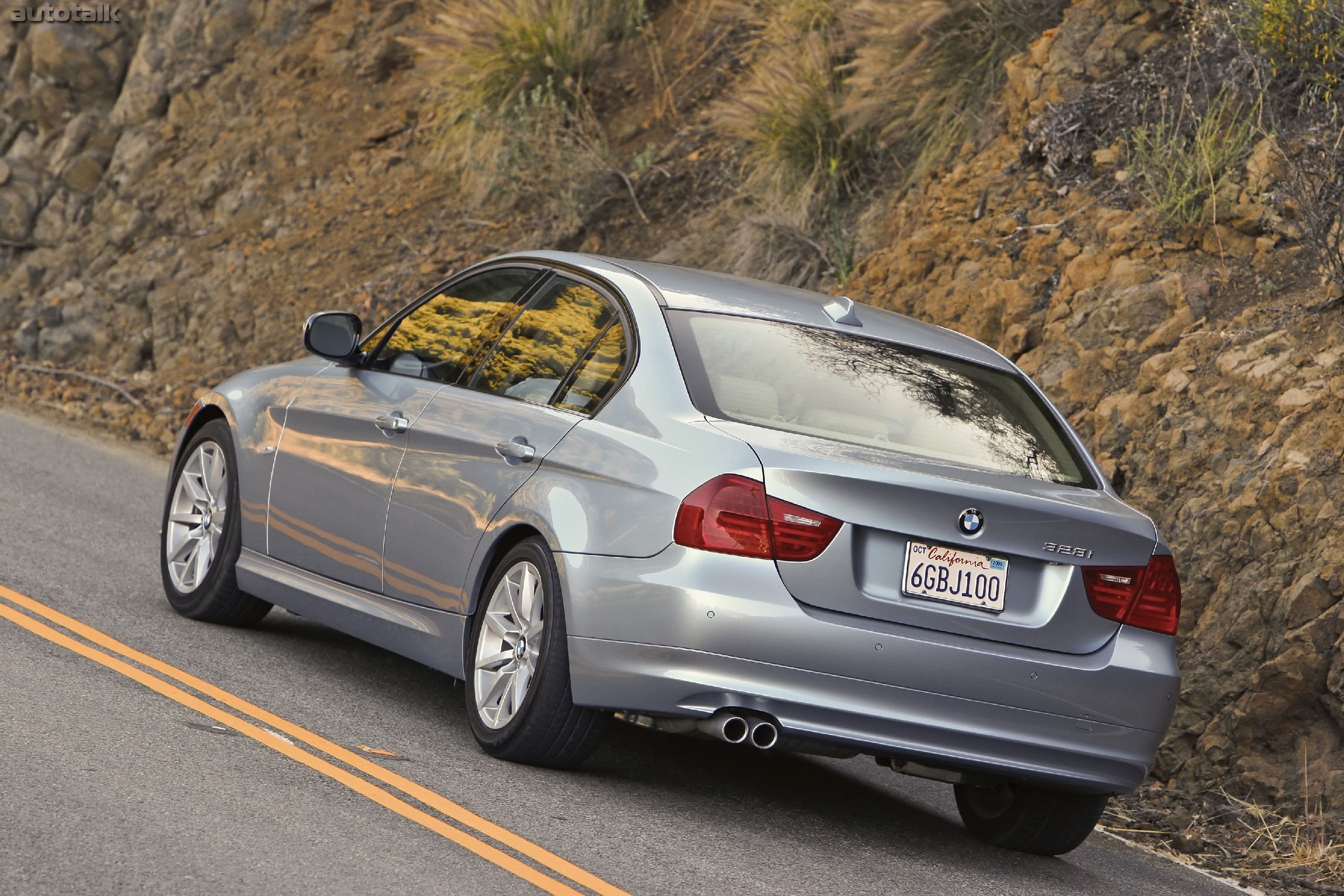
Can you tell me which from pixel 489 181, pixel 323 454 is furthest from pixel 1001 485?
pixel 489 181

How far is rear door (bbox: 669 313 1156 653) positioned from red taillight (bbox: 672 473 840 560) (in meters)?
0.03

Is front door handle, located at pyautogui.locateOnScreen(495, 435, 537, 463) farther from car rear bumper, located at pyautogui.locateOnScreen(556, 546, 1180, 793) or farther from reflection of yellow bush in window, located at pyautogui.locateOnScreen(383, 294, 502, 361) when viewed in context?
reflection of yellow bush in window, located at pyautogui.locateOnScreen(383, 294, 502, 361)

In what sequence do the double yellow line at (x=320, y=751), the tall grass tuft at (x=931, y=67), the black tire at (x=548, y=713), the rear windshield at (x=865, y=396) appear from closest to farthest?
the double yellow line at (x=320, y=751) < the black tire at (x=548, y=713) < the rear windshield at (x=865, y=396) < the tall grass tuft at (x=931, y=67)

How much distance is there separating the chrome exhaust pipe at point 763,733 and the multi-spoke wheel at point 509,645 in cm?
84

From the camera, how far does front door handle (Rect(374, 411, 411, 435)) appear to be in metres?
6.62

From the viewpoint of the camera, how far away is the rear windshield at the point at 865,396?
18.9 ft

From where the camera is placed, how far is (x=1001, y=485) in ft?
18.0

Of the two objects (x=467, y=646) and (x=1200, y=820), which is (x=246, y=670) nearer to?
(x=467, y=646)

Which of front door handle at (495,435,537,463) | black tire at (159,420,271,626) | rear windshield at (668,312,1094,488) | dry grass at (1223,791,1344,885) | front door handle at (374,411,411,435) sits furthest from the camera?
black tire at (159,420,271,626)

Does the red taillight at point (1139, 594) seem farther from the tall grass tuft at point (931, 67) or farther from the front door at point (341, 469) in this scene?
the tall grass tuft at point (931, 67)

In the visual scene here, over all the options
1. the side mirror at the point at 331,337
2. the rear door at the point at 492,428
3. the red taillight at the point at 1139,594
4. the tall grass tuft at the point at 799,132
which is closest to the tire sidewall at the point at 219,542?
the side mirror at the point at 331,337

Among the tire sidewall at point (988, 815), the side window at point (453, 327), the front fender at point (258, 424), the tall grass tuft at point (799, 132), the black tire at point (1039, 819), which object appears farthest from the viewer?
the tall grass tuft at point (799, 132)

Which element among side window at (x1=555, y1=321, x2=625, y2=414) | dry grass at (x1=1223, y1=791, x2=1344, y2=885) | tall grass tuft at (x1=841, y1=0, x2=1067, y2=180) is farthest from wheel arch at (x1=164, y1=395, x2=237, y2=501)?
tall grass tuft at (x1=841, y1=0, x2=1067, y2=180)

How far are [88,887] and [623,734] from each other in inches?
116
